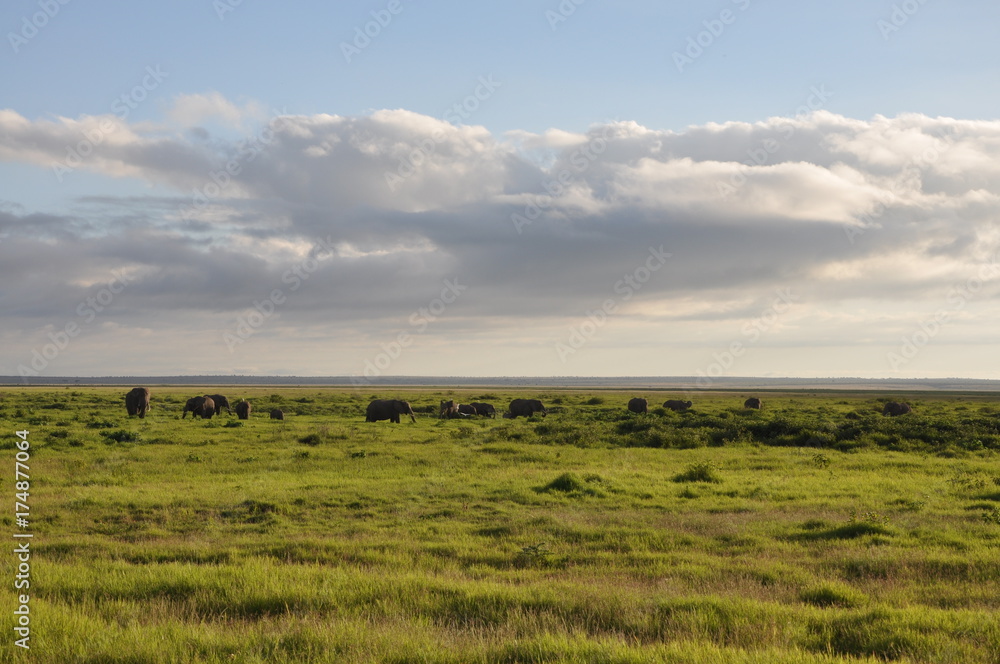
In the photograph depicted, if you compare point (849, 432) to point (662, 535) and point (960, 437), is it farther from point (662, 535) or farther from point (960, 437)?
point (662, 535)

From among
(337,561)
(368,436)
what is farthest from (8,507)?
(368,436)

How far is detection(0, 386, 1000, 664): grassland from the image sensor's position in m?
6.93

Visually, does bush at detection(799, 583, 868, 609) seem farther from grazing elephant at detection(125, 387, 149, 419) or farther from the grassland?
grazing elephant at detection(125, 387, 149, 419)

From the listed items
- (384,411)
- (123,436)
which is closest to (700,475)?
(123,436)

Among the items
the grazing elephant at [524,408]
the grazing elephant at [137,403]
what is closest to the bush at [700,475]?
the grazing elephant at [524,408]

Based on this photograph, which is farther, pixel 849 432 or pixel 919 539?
pixel 849 432

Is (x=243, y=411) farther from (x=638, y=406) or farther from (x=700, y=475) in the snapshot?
(x=700, y=475)

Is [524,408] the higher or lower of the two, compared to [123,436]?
lower

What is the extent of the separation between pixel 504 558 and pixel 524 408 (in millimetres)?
43713

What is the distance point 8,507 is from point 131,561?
687 centimetres

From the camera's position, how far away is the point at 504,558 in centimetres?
1155

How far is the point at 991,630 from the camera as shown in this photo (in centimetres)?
723

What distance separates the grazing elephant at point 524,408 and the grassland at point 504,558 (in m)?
28.5

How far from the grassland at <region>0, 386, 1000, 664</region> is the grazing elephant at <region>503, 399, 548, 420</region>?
28.5 m
